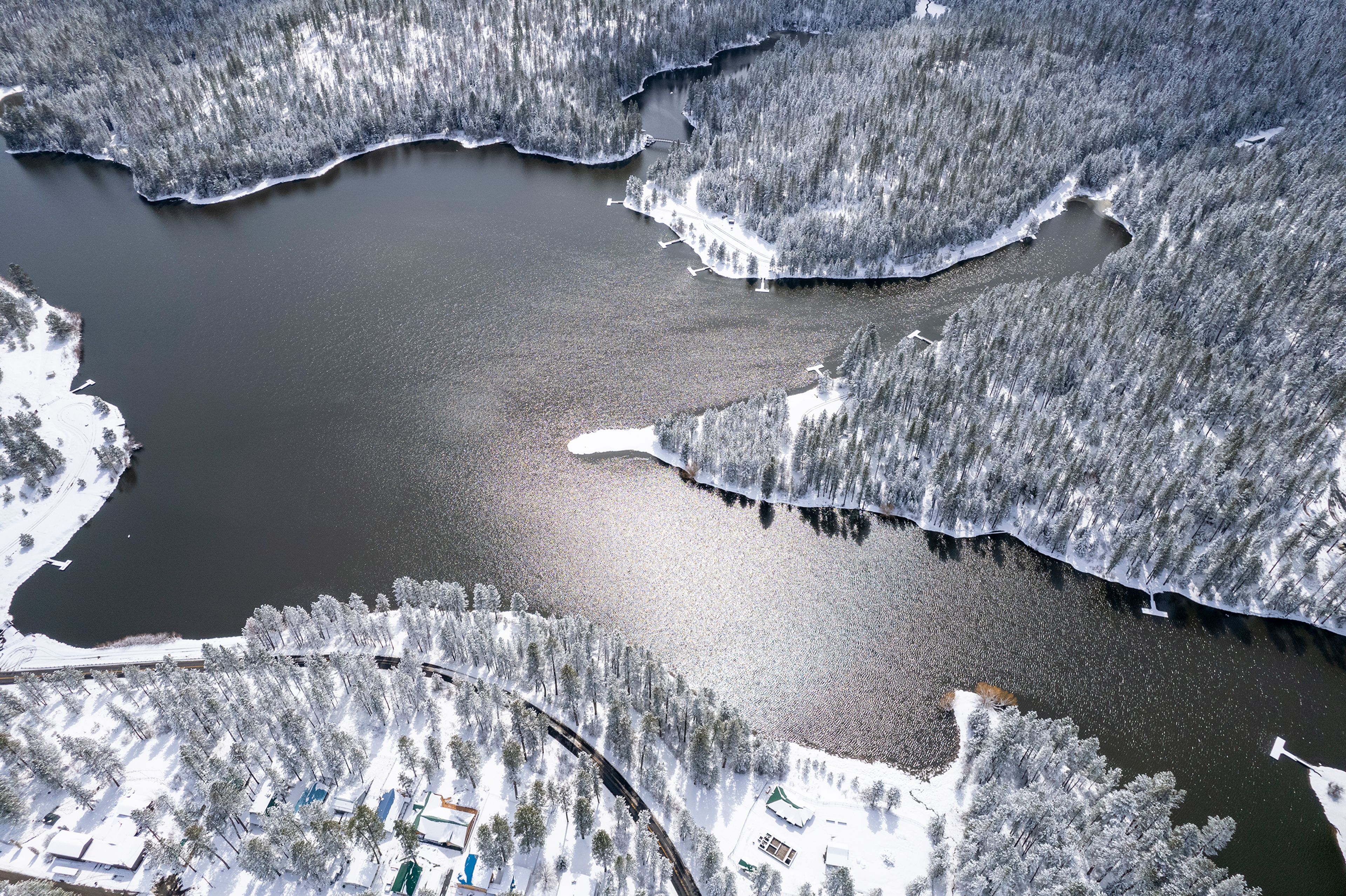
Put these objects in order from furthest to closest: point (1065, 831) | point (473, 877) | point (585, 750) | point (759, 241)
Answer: point (759, 241), point (585, 750), point (473, 877), point (1065, 831)

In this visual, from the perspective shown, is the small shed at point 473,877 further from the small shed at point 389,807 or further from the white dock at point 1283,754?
the white dock at point 1283,754

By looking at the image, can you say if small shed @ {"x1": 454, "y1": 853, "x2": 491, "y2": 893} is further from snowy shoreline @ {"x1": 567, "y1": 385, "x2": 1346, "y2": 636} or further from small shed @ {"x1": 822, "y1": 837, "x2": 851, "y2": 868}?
snowy shoreline @ {"x1": 567, "y1": 385, "x2": 1346, "y2": 636}

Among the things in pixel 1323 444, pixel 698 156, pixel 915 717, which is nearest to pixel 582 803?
pixel 915 717

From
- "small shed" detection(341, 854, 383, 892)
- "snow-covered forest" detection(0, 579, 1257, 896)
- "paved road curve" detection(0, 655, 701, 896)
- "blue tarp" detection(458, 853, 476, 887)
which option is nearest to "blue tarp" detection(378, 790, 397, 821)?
"snow-covered forest" detection(0, 579, 1257, 896)

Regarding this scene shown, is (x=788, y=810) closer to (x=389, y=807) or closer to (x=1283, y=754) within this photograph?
(x=389, y=807)

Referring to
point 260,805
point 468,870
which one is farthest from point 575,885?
point 260,805

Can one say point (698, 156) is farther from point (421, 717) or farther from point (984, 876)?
point (984, 876)
